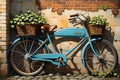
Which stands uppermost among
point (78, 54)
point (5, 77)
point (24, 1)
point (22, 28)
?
point (24, 1)

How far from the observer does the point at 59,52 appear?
26.3 feet

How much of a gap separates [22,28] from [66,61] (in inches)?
49.8

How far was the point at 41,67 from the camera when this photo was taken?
7.82 m

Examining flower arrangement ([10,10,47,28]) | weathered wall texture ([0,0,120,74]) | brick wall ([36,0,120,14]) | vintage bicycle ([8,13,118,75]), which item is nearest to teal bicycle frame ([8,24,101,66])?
vintage bicycle ([8,13,118,75])

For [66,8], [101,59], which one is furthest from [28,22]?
[101,59]

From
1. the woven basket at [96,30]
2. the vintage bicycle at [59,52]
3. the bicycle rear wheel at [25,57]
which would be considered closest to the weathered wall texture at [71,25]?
the vintage bicycle at [59,52]

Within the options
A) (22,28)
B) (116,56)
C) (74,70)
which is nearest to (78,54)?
(74,70)

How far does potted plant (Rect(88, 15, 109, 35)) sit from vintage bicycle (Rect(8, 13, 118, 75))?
175 mm

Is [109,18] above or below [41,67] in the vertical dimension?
above

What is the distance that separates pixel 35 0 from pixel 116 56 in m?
2.30

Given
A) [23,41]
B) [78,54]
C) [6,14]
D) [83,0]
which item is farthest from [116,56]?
[6,14]

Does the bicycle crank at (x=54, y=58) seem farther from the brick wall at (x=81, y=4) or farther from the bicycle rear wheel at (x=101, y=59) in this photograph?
the brick wall at (x=81, y=4)

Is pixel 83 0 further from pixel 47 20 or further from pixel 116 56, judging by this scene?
pixel 116 56

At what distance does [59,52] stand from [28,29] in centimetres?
98
